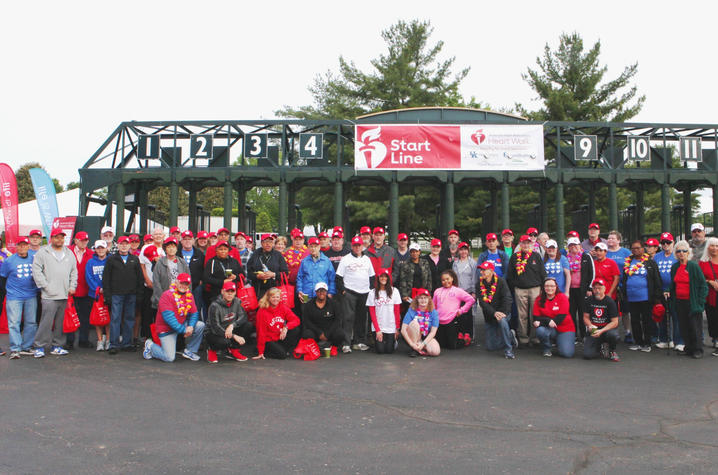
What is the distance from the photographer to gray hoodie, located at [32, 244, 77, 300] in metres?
8.92

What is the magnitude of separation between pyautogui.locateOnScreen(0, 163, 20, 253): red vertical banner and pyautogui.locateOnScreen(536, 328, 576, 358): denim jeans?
16112mm

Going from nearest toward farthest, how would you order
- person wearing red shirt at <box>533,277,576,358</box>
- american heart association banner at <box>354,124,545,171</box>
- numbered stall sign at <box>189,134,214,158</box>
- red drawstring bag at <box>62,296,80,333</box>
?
person wearing red shirt at <box>533,277,576,358</box>
red drawstring bag at <box>62,296,80,333</box>
american heart association banner at <box>354,124,545,171</box>
numbered stall sign at <box>189,134,214,158</box>

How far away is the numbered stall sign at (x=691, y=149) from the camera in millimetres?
18297

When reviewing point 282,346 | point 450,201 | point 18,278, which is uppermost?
point 450,201

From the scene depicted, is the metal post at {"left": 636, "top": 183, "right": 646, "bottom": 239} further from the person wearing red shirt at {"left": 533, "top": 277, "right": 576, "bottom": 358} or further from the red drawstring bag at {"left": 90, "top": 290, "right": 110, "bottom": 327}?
the red drawstring bag at {"left": 90, "top": 290, "right": 110, "bottom": 327}

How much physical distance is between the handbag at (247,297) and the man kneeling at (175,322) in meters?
0.81

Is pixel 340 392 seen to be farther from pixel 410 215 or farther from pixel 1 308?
pixel 410 215

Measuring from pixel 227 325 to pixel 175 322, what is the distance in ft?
2.55

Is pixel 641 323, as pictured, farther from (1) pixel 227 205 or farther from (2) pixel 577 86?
(2) pixel 577 86

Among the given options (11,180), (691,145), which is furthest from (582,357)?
(11,180)

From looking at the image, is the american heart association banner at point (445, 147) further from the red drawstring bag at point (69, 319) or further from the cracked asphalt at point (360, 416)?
the red drawstring bag at point (69, 319)

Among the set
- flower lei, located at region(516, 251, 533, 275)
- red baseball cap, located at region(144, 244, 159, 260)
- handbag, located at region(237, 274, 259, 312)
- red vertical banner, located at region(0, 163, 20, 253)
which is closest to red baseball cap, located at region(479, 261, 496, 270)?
flower lei, located at region(516, 251, 533, 275)

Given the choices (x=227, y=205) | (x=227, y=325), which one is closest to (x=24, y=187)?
(x=227, y=205)

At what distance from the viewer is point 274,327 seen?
8.95 metres
